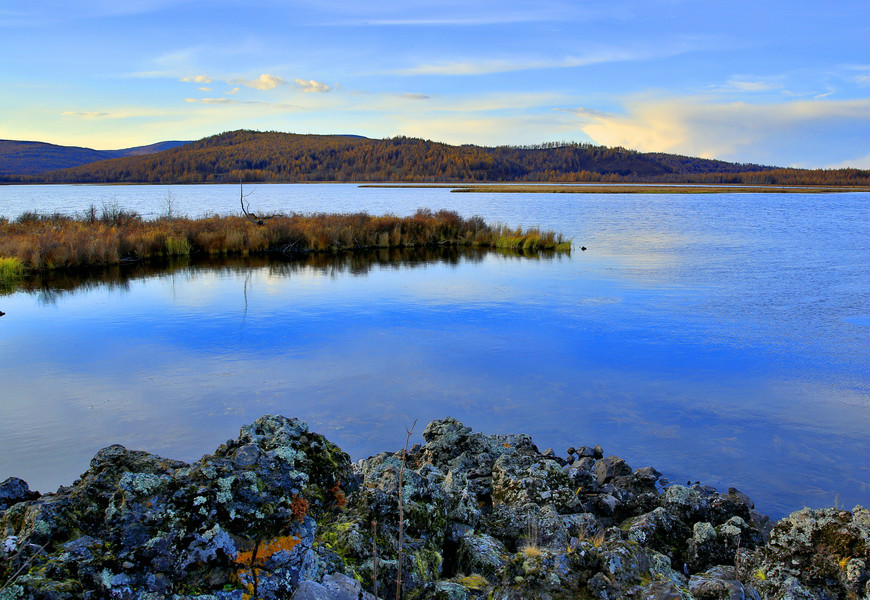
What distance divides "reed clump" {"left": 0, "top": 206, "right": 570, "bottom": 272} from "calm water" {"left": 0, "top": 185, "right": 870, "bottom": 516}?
6.71 ft

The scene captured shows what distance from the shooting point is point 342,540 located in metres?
3.28

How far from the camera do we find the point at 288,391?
27.5ft

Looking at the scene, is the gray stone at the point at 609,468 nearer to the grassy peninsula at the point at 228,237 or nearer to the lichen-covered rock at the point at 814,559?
the lichen-covered rock at the point at 814,559

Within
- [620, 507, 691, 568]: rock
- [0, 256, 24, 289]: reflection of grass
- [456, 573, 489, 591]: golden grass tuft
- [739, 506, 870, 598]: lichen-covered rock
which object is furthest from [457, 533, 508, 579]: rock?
[0, 256, 24, 289]: reflection of grass

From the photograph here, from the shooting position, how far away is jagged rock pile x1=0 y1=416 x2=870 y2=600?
2783mm

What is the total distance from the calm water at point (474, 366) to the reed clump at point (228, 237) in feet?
6.71

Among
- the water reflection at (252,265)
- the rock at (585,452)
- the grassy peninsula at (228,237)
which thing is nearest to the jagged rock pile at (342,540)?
the rock at (585,452)

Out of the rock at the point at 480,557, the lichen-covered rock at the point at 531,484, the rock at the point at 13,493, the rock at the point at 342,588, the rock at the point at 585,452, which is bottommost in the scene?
the rock at the point at 585,452

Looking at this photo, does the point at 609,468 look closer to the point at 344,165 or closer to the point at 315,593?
the point at 315,593

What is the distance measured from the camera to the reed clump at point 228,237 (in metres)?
20.6

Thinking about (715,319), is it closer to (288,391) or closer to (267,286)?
(288,391)

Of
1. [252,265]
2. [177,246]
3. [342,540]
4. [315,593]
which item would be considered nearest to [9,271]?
[177,246]

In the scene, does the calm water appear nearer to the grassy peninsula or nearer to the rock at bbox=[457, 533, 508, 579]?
the grassy peninsula

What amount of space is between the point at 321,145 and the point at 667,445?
16402 centimetres
